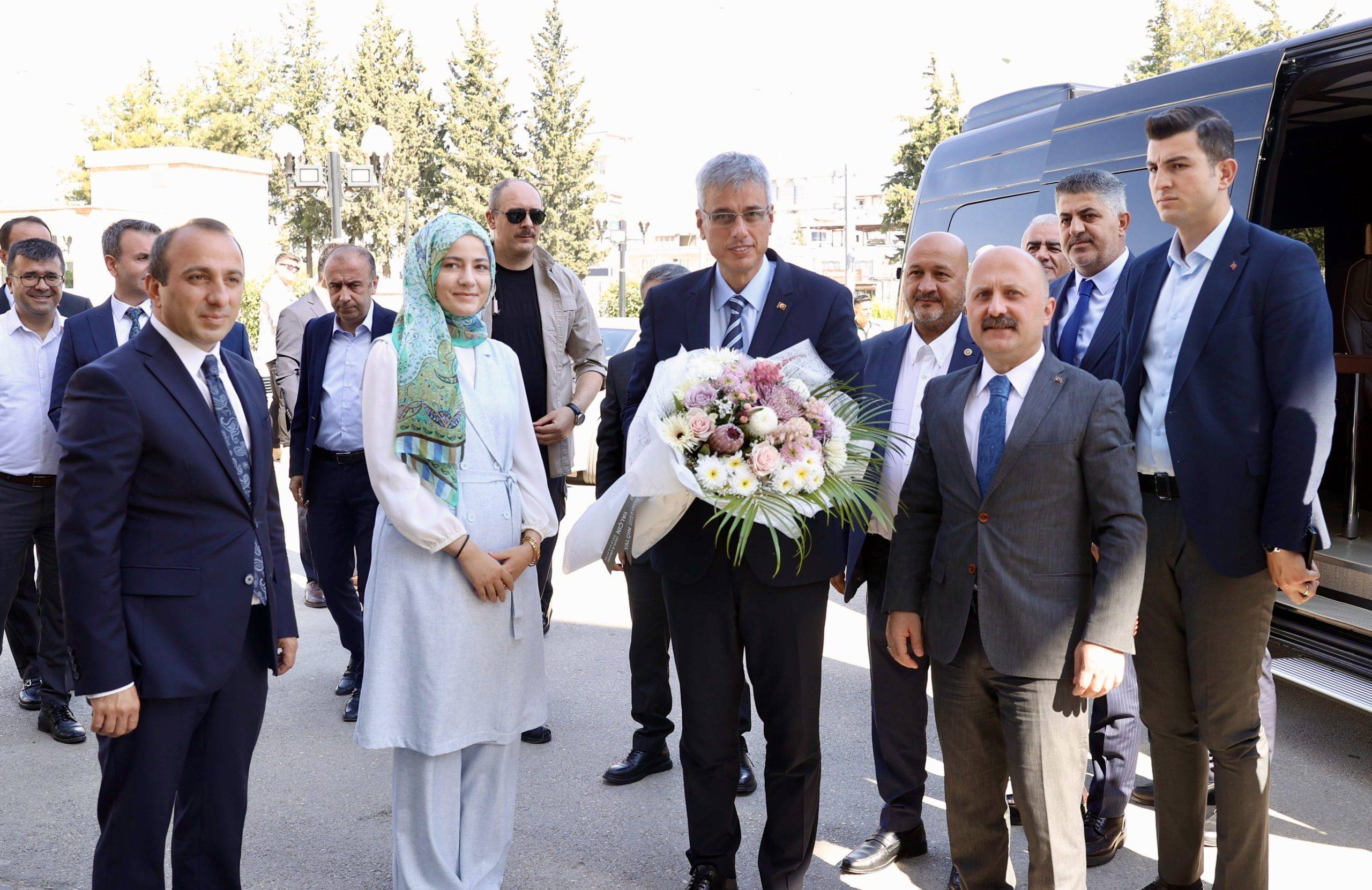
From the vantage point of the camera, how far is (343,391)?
17.3 ft

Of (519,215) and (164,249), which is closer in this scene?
(164,249)

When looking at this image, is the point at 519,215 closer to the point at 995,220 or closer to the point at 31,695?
the point at 31,695

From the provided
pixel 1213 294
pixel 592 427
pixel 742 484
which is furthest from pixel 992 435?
pixel 592 427

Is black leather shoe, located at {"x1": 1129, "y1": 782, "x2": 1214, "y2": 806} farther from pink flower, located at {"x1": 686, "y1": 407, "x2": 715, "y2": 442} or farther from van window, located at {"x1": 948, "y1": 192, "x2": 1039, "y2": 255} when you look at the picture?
van window, located at {"x1": 948, "y1": 192, "x2": 1039, "y2": 255}

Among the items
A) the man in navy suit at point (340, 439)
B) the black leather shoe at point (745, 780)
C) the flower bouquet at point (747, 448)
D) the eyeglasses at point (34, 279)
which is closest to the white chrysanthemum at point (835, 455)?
the flower bouquet at point (747, 448)

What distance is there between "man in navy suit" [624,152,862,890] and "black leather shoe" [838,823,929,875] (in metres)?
0.41

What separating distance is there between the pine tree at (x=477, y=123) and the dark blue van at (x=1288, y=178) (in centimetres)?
4507

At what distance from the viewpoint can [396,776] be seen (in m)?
3.23

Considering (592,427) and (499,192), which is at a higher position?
(499,192)

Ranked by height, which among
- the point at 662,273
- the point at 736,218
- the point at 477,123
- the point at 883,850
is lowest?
the point at 883,850

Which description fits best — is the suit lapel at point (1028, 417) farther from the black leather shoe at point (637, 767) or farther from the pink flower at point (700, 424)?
the black leather shoe at point (637, 767)

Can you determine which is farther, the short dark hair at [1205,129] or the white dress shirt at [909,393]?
the white dress shirt at [909,393]

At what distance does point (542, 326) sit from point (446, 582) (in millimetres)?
2241

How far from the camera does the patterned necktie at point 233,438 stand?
285cm
